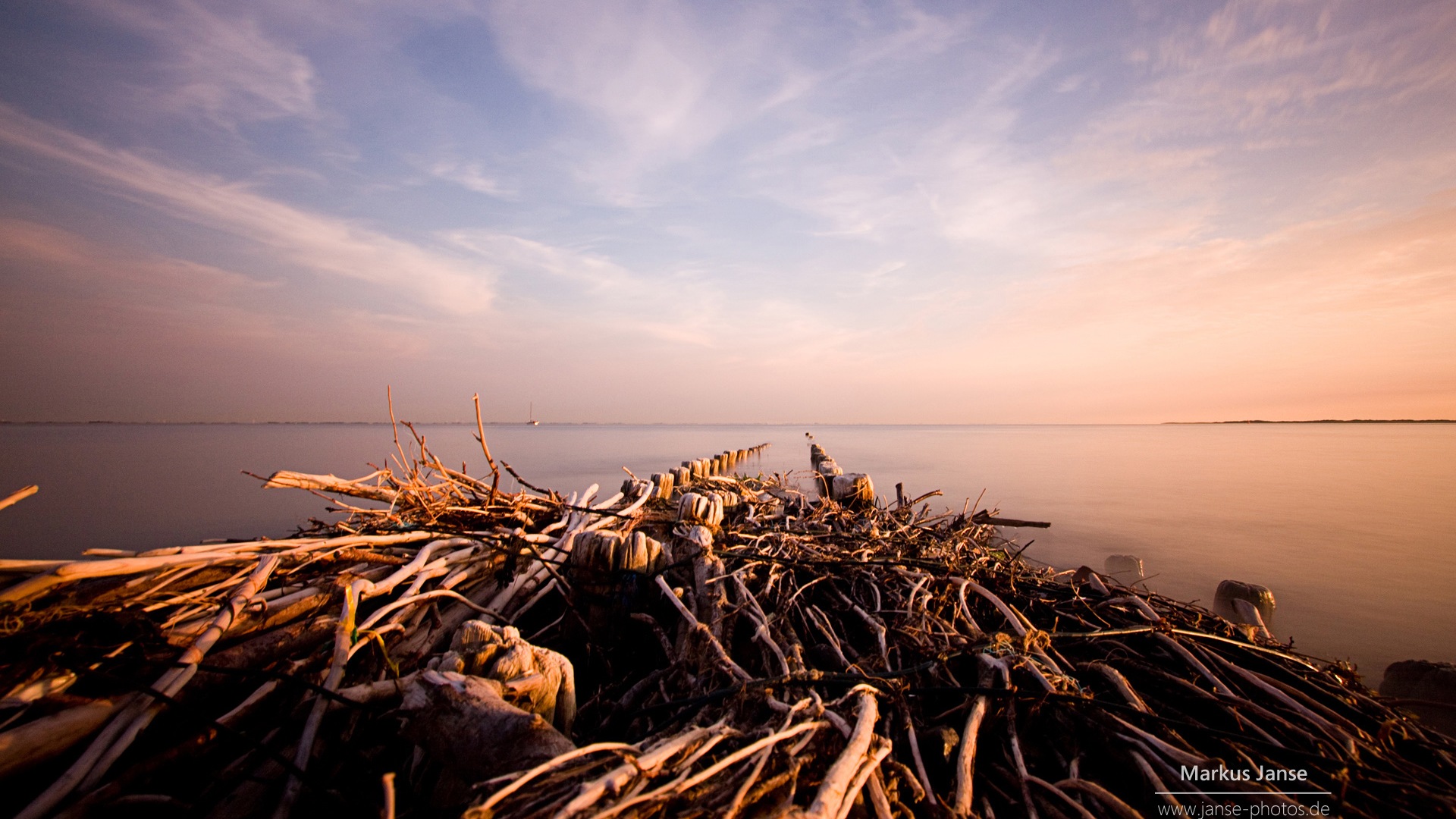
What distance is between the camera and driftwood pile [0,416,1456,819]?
130 centimetres

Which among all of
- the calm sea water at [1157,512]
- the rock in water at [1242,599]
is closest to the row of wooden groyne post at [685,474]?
the calm sea water at [1157,512]

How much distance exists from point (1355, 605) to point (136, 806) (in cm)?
1175

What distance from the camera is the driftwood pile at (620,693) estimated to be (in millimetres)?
1304

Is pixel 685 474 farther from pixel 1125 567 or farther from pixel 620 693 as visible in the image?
pixel 1125 567

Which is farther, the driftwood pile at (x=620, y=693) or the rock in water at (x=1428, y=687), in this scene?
the rock in water at (x=1428, y=687)

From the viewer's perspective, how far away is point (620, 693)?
7.70 feet

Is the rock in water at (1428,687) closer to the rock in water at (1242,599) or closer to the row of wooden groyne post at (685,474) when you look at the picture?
the rock in water at (1242,599)

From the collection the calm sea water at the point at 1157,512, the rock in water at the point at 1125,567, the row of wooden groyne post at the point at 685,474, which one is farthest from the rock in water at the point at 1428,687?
the row of wooden groyne post at the point at 685,474

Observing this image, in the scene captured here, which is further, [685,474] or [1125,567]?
[685,474]

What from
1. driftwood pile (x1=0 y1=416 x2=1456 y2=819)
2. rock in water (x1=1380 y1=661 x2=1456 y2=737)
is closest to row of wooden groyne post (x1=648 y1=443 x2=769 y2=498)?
driftwood pile (x1=0 y1=416 x2=1456 y2=819)

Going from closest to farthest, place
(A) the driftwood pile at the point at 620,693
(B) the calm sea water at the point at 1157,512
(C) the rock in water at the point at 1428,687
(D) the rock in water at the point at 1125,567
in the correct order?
(A) the driftwood pile at the point at 620,693
(C) the rock in water at the point at 1428,687
(B) the calm sea water at the point at 1157,512
(D) the rock in water at the point at 1125,567

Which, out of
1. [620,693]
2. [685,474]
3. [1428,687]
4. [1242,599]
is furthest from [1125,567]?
A: [620,693]

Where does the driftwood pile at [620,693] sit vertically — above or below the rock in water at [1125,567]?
above

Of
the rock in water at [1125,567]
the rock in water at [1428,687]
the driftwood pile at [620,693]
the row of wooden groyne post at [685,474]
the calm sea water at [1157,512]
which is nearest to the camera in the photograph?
the driftwood pile at [620,693]
